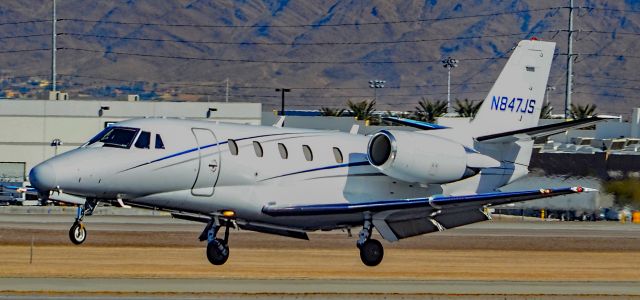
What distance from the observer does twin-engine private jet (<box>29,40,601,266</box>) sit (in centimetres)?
3784

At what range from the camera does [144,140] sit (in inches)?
1505

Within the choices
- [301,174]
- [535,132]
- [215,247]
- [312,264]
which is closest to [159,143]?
[215,247]

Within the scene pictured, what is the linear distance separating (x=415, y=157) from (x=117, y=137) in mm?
9368

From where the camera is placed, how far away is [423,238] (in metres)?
70.4

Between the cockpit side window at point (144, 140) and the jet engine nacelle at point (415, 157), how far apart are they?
24.3 feet

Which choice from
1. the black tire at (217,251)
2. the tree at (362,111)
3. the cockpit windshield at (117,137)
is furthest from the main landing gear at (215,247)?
the tree at (362,111)

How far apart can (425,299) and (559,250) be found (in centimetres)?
2641

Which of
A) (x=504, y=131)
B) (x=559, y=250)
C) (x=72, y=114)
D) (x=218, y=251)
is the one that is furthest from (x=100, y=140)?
(x=72, y=114)

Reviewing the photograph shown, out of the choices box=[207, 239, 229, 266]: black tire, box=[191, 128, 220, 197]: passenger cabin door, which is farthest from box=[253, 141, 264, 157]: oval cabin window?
box=[207, 239, 229, 266]: black tire

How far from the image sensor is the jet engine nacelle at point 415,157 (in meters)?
41.6

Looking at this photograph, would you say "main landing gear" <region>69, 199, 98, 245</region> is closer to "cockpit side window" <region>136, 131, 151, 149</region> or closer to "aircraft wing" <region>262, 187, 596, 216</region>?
"cockpit side window" <region>136, 131, 151, 149</region>

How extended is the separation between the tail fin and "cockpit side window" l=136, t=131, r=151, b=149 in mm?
12375

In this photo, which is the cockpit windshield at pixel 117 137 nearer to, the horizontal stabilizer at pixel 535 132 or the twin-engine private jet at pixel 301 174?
the twin-engine private jet at pixel 301 174

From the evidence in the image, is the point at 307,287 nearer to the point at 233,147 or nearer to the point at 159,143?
the point at 233,147
